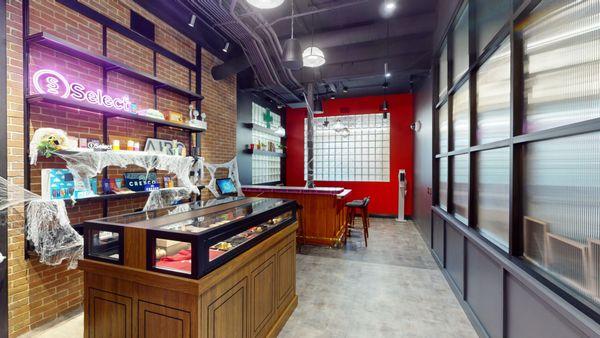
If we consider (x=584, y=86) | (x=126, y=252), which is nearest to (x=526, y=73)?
(x=584, y=86)

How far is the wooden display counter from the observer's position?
4.73 m

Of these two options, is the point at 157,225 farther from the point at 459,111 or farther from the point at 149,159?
the point at 459,111

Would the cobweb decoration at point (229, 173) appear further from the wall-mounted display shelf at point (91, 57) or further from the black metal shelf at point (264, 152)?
the wall-mounted display shelf at point (91, 57)

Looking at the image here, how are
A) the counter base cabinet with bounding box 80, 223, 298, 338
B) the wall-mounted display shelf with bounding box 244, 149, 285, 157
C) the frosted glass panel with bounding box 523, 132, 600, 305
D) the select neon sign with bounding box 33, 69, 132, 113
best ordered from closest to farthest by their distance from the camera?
the frosted glass panel with bounding box 523, 132, 600, 305, the counter base cabinet with bounding box 80, 223, 298, 338, the select neon sign with bounding box 33, 69, 132, 113, the wall-mounted display shelf with bounding box 244, 149, 285, 157

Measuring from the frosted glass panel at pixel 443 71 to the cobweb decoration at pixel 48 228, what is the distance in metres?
4.80

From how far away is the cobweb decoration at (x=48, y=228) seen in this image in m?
2.29

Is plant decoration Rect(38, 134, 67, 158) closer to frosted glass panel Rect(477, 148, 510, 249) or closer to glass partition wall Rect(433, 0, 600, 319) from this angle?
glass partition wall Rect(433, 0, 600, 319)

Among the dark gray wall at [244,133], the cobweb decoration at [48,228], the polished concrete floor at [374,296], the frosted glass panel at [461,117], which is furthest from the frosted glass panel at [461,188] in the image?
the dark gray wall at [244,133]

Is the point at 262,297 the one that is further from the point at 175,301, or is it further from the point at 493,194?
the point at 493,194

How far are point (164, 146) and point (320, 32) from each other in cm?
312

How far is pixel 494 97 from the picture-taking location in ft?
7.38

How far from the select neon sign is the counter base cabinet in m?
1.81

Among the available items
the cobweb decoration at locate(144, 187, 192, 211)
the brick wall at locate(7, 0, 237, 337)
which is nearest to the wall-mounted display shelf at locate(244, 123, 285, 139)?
the brick wall at locate(7, 0, 237, 337)

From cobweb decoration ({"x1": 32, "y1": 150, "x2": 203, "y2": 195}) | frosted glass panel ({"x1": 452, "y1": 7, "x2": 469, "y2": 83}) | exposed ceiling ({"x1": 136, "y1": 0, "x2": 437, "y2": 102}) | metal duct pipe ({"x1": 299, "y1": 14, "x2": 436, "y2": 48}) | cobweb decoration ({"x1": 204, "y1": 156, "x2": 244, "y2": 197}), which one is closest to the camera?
cobweb decoration ({"x1": 32, "y1": 150, "x2": 203, "y2": 195})
